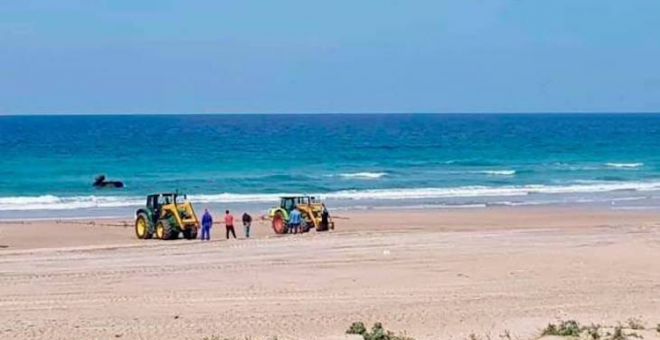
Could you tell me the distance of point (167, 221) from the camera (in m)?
30.7

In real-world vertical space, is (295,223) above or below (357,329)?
above

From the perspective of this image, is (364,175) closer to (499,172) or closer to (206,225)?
(499,172)

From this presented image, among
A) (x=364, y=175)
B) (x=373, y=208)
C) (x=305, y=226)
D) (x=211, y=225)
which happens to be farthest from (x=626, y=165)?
(x=211, y=225)

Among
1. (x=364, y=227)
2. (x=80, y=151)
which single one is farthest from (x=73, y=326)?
(x=80, y=151)

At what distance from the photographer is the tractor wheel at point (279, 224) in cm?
3238

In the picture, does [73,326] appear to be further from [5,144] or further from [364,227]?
[5,144]

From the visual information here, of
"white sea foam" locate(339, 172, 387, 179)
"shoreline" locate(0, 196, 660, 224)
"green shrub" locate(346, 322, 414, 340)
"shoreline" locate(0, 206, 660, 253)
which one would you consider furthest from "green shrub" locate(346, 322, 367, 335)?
"white sea foam" locate(339, 172, 387, 179)

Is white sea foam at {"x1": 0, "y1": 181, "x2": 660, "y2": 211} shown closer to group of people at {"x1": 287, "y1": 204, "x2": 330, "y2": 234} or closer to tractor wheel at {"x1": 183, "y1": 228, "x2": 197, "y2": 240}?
group of people at {"x1": 287, "y1": 204, "x2": 330, "y2": 234}

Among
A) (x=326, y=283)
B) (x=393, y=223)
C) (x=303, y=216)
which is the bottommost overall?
(x=326, y=283)

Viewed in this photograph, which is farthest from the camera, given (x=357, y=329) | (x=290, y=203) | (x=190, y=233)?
(x=290, y=203)

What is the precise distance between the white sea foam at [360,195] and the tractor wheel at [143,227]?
14012mm

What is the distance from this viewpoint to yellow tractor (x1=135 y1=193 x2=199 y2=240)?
1201 inches

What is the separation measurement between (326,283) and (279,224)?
41.4ft

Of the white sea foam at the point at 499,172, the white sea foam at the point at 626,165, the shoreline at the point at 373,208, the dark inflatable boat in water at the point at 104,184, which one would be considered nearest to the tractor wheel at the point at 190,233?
the shoreline at the point at 373,208
